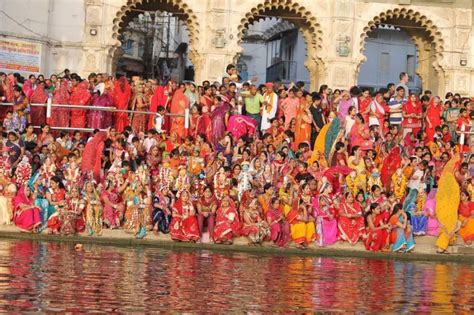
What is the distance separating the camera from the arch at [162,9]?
2792 centimetres

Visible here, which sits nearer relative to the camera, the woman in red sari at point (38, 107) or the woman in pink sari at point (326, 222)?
the woman in pink sari at point (326, 222)

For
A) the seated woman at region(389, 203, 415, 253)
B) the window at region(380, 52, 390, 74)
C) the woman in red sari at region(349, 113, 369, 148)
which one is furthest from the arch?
the window at region(380, 52, 390, 74)

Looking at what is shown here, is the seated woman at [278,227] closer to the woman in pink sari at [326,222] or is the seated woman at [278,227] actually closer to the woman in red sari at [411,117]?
the woman in pink sari at [326,222]

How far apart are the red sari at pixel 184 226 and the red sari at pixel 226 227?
1.01ft

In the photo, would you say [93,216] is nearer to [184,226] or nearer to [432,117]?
[184,226]

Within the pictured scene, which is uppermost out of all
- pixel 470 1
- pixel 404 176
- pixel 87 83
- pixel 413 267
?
pixel 470 1

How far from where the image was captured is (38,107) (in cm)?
2095

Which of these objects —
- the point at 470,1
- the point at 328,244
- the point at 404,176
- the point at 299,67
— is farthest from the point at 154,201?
the point at 299,67

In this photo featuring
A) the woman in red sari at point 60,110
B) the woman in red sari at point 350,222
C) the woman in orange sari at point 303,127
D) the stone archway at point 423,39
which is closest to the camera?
the woman in red sari at point 350,222

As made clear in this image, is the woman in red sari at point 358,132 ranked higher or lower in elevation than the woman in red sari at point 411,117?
lower

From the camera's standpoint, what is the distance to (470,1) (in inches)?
1153

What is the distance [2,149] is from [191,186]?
319cm

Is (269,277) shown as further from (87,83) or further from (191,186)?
(87,83)

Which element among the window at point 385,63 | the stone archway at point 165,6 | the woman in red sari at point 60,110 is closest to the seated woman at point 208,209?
the woman in red sari at point 60,110
